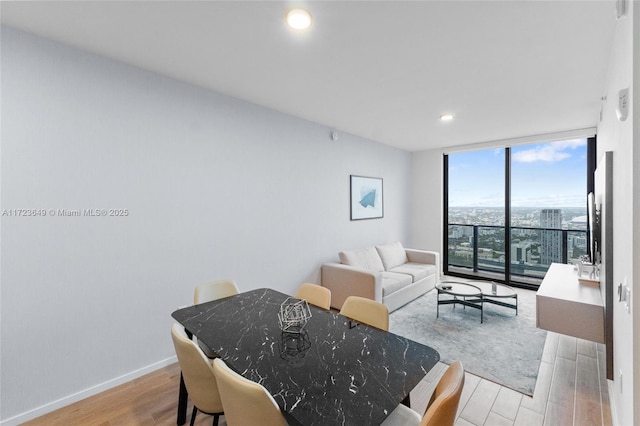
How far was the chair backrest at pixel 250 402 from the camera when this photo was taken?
1.04 meters

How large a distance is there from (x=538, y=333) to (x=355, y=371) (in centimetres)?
311

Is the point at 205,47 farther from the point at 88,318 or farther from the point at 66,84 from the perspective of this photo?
the point at 88,318

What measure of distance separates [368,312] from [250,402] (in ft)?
3.61

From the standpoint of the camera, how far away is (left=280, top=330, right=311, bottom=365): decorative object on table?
143 cm

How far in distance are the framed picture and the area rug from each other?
5.33ft

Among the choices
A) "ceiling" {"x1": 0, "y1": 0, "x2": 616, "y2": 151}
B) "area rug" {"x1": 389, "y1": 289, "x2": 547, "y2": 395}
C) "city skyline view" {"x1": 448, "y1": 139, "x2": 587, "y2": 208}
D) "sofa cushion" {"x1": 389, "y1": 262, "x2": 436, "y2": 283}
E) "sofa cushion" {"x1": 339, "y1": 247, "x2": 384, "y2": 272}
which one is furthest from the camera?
"city skyline view" {"x1": 448, "y1": 139, "x2": 587, "y2": 208}

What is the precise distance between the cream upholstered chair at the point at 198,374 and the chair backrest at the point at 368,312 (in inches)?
39.0

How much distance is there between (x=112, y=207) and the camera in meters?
2.30

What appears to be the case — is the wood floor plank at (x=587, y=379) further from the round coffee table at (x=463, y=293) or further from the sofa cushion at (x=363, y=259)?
the sofa cushion at (x=363, y=259)

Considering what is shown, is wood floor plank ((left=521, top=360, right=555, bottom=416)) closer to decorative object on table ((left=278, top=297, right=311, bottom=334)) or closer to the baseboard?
decorative object on table ((left=278, top=297, right=311, bottom=334))

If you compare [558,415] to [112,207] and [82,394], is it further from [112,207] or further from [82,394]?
[112,207]

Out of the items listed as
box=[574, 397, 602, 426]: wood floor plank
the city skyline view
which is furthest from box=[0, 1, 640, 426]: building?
the city skyline view

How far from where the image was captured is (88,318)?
2.20m

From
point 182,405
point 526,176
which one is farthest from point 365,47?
point 526,176
